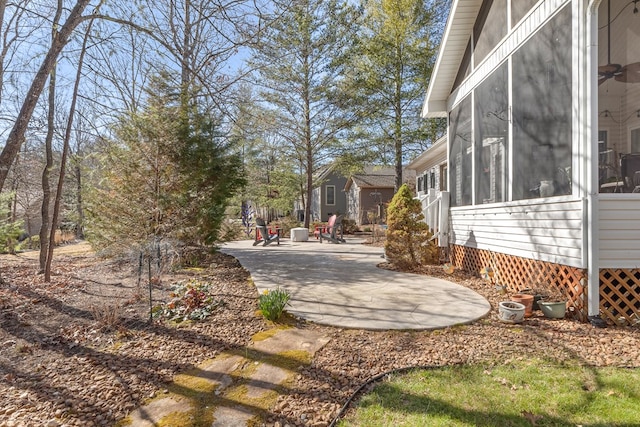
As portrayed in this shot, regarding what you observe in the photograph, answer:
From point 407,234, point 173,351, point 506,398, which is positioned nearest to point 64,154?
point 173,351

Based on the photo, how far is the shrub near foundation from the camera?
6648 mm

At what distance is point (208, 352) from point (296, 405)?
45.2 inches

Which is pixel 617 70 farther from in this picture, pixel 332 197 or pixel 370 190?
pixel 332 197

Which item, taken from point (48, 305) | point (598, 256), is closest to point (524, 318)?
point (598, 256)

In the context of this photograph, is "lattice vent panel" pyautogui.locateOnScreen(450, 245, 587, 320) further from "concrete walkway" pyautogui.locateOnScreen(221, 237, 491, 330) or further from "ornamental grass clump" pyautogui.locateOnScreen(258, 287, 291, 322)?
"ornamental grass clump" pyautogui.locateOnScreen(258, 287, 291, 322)

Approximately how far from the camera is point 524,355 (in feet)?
9.83

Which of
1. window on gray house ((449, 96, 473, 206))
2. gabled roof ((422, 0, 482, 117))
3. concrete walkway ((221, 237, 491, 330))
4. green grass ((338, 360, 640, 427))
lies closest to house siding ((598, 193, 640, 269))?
concrete walkway ((221, 237, 491, 330))

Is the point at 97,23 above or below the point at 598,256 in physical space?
above

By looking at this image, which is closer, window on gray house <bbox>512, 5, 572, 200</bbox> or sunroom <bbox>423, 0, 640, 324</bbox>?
sunroom <bbox>423, 0, 640, 324</bbox>

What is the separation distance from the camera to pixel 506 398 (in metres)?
2.34

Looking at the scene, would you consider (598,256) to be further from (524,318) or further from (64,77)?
(64,77)

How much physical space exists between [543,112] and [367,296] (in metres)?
3.27

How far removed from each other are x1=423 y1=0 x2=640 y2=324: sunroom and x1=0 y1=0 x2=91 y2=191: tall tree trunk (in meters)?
6.24

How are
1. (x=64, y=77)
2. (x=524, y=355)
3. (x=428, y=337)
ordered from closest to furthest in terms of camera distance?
(x=524, y=355) < (x=428, y=337) < (x=64, y=77)
